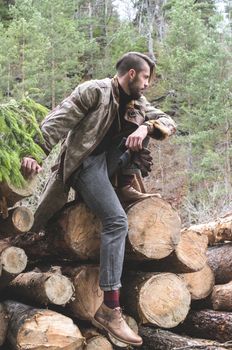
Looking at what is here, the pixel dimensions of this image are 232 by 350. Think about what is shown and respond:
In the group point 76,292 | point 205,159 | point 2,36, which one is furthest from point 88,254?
point 2,36

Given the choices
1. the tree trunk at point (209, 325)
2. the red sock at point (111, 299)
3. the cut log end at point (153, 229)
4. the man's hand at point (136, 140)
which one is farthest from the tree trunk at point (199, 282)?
the man's hand at point (136, 140)

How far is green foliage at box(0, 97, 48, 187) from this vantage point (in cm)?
346

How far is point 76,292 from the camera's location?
3.96 m

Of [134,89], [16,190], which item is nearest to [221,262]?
[134,89]

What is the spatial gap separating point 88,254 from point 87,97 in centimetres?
122

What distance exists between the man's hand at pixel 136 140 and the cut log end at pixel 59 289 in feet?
3.61

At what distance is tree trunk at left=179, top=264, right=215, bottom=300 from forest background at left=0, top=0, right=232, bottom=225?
12471 mm

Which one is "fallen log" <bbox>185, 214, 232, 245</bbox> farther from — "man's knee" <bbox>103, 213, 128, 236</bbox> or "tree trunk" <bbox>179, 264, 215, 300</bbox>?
"man's knee" <bbox>103, 213, 128, 236</bbox>

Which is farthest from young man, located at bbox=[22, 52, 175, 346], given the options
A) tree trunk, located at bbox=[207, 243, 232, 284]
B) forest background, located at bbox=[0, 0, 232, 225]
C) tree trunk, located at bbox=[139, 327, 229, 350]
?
forest background, located at bbox=[0, 0, 232, 225]

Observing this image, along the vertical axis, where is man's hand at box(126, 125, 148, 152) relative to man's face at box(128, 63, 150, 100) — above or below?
below

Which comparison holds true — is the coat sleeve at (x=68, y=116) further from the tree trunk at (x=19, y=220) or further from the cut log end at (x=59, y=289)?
the cut log end at (x=59, y=289)

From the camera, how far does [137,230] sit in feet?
12.8

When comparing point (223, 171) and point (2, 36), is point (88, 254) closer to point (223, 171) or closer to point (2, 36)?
point (223, 171)

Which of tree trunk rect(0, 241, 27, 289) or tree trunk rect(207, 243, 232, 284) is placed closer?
tree trunk rect(0, 241, 27, 289)
